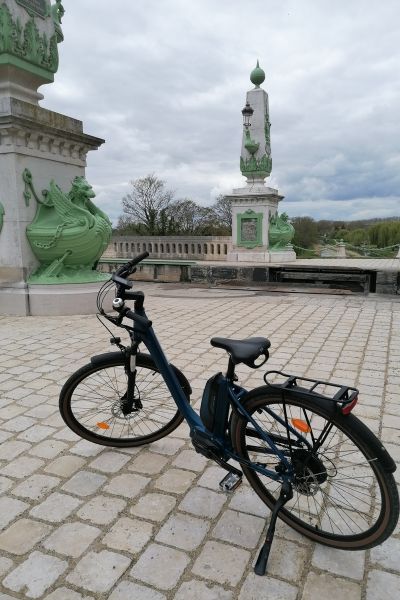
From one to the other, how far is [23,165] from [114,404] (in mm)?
5377

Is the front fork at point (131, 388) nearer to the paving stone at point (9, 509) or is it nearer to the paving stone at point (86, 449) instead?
the paving stone at point (86, 449)

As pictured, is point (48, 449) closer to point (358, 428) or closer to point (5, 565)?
point (5, 565)

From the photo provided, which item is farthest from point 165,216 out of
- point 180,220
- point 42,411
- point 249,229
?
point 42,411

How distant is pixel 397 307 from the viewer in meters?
8.26

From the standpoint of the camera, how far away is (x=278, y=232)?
16266 millimetres

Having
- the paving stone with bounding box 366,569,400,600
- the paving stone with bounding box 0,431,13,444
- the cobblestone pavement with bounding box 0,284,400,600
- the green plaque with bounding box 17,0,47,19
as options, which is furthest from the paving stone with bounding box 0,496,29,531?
the green plaque with bounding box 17,0,47,19

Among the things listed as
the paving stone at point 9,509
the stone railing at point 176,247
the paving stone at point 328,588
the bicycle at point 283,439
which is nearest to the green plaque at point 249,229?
the stone railing at point 176,247

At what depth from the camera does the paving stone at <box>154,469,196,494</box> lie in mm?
2516

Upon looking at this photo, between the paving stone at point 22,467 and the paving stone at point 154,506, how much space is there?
78cm

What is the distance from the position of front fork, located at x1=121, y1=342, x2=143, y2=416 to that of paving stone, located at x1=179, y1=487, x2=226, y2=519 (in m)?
0.66

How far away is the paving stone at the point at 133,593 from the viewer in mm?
1783

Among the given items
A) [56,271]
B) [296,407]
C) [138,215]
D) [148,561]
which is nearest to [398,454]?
[296,407]

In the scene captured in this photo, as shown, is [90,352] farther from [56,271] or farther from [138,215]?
[138,215]

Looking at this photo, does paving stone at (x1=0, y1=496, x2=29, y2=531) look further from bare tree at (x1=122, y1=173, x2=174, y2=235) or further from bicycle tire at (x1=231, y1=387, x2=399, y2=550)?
bare tree at (x1=122, y1=173, x2=174, y2=235)
